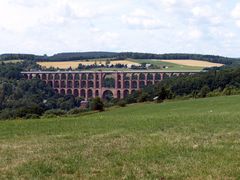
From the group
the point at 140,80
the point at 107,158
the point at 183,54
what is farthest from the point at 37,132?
the point at 183,54

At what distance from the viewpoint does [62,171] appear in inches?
388

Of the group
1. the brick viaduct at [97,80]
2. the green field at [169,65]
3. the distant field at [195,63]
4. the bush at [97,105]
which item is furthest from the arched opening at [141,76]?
the bush at [97,105]

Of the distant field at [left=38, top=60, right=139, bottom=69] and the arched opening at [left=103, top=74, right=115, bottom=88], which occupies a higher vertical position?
the distant field at [left=38, top=60, right=139, bottom=69]

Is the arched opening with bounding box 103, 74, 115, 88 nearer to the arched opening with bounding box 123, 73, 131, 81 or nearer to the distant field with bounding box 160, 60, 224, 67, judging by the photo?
the arched opening with bounding box 123, 73, 131, 81

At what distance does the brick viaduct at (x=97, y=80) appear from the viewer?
5699 inches

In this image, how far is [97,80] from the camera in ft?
493

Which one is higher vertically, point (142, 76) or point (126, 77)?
point (142, 76)

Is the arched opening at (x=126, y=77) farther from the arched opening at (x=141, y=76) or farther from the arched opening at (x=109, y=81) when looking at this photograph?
the arched opening at (x=109, y=81)

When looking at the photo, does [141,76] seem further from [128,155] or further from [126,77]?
[128,155]

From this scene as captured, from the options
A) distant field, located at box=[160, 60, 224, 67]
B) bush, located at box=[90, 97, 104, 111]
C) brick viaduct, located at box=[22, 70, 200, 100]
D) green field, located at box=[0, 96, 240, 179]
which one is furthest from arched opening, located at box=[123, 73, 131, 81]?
green field, located at box=[0, 96, 240, 179]

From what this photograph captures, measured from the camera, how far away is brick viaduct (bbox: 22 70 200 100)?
144750 mm

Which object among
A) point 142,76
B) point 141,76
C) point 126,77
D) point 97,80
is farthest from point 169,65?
point 97,80

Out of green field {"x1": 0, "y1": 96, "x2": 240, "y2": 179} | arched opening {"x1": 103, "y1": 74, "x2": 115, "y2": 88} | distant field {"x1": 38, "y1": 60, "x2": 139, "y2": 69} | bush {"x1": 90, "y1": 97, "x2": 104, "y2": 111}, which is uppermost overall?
green field {"x1": 0, "y1": 96, "x2": 240, "y2": 179}

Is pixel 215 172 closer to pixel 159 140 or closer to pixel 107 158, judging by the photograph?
pixel 107 158
